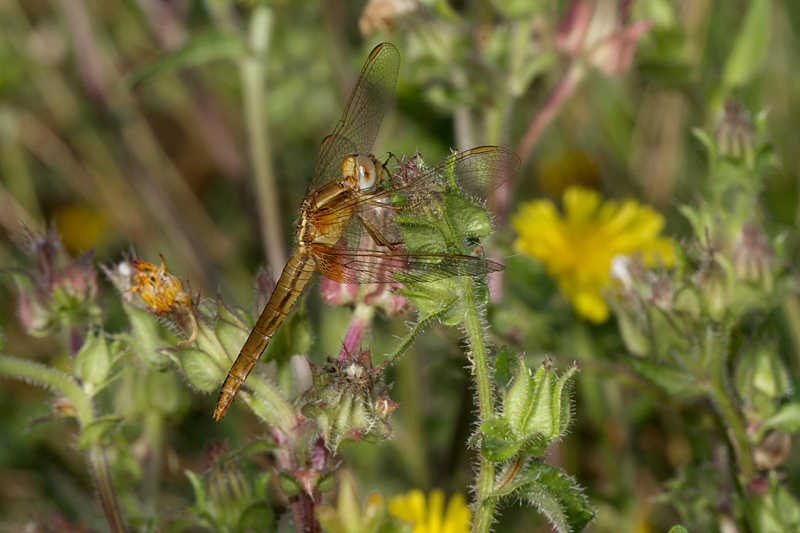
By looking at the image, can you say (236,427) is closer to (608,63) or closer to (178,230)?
(178,230)

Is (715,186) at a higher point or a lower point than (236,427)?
higher

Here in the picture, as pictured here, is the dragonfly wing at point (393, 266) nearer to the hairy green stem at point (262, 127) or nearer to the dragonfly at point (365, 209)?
the dragonfly at point (365, 209)

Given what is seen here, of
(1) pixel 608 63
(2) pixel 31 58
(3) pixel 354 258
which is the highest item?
(2) pixel 31 58

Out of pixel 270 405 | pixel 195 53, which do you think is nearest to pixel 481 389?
pixel 270 405

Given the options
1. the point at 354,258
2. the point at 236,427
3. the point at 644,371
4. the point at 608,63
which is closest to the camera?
the point at 354,258

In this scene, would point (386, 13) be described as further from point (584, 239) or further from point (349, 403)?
point (349, 403)

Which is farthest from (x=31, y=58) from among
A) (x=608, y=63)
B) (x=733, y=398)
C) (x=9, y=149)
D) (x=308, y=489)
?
(x=733, y=398)
